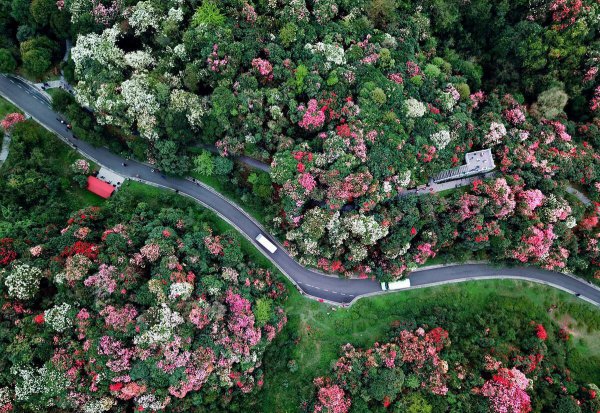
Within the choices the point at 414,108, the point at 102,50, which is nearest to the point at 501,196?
the point at 414,108

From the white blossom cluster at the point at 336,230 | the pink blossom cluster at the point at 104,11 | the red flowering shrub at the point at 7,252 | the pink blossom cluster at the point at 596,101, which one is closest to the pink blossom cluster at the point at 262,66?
the white blossom cluster at the point at 336,230

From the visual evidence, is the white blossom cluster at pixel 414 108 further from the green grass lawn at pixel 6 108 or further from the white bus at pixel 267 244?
the green grass lawn at pixel 6 108

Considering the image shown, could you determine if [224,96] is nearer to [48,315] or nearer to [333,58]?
[333,58]

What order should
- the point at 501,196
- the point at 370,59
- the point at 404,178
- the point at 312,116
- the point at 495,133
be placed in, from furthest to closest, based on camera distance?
the point at 495,133 → the point at 370,59 → the point at 501,196 → the point at 404,178 → the point at 312,116

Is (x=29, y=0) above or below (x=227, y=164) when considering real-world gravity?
above

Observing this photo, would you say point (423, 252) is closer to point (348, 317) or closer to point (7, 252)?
point (348, 317)

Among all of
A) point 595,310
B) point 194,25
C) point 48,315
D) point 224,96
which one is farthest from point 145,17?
point 595,310
